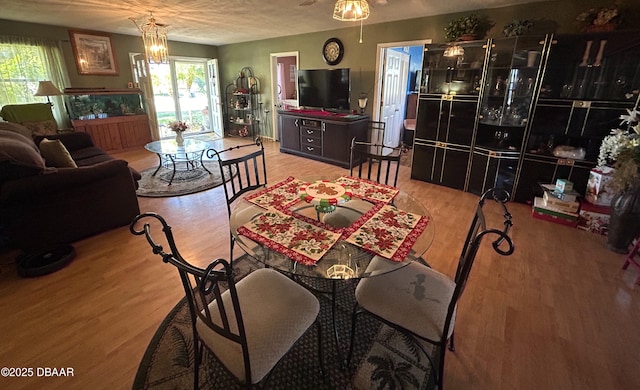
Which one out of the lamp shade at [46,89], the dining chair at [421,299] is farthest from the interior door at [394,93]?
the lamp shade at [46,89]

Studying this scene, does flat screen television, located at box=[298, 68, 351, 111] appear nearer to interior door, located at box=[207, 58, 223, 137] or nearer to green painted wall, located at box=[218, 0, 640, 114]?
green painted wall, located at box=[218, 0, 640, 114]

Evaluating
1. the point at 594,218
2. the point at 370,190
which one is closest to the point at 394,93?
the point at 594,218

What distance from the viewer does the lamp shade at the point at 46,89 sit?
4641 millimetres

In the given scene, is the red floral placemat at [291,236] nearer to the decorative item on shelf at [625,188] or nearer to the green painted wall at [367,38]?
the decorative item on shelf at [625,188]

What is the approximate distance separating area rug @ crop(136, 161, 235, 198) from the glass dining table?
2.29 meters

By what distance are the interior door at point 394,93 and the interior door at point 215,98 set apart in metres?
4.30

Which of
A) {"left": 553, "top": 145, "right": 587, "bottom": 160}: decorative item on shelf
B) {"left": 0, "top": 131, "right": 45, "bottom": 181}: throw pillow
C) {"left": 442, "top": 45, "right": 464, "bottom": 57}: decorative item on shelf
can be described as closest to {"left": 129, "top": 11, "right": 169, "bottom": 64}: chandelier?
{"left": 0, "top": 131, "right": 45, "bottom": 181}: throw pillow

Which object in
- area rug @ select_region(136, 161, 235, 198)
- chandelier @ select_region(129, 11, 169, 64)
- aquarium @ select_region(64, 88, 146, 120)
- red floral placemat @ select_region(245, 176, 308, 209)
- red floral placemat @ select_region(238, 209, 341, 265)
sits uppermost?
chandelier @ select_region(129, 11, 169, 64)

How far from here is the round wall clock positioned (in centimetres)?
516

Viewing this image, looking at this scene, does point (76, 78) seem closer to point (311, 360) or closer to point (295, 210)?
point (295, 210)

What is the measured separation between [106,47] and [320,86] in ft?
14.2

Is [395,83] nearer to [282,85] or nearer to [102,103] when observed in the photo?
[282,85]

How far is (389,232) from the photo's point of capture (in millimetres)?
1519

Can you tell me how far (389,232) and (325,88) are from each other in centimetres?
435
